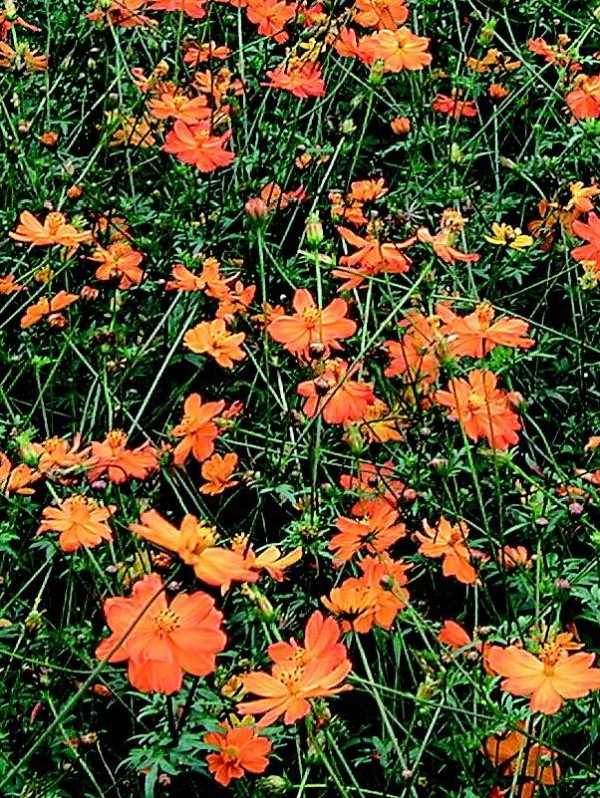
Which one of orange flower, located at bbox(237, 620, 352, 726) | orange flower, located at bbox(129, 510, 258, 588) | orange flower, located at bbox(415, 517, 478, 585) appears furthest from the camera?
orange flower, located at bbox(415, 517, 478, 585)

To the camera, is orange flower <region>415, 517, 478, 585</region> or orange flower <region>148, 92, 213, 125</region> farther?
orange flower <region>148, 92, 213, 125</region>

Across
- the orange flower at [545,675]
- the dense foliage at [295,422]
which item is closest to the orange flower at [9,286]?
the dense foliage at [295,422]

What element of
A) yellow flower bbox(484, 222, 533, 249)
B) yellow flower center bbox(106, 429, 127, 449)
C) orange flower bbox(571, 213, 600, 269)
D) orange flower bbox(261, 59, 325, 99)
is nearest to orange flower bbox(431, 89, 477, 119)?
orange flower bbox(261, 59, 325, 99)

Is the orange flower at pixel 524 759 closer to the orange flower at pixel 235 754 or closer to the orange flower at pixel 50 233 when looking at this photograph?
the orange flower at pixel 235 754

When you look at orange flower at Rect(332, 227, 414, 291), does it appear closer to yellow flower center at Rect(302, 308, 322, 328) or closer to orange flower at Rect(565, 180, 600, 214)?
yellow flower center at Rect(302, 308, 322, 328)

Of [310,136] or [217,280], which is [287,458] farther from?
[310,136]

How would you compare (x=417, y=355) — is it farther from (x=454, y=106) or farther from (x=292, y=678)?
(x=454, y=106)

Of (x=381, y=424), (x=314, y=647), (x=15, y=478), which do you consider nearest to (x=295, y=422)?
(x=381, y=424)
